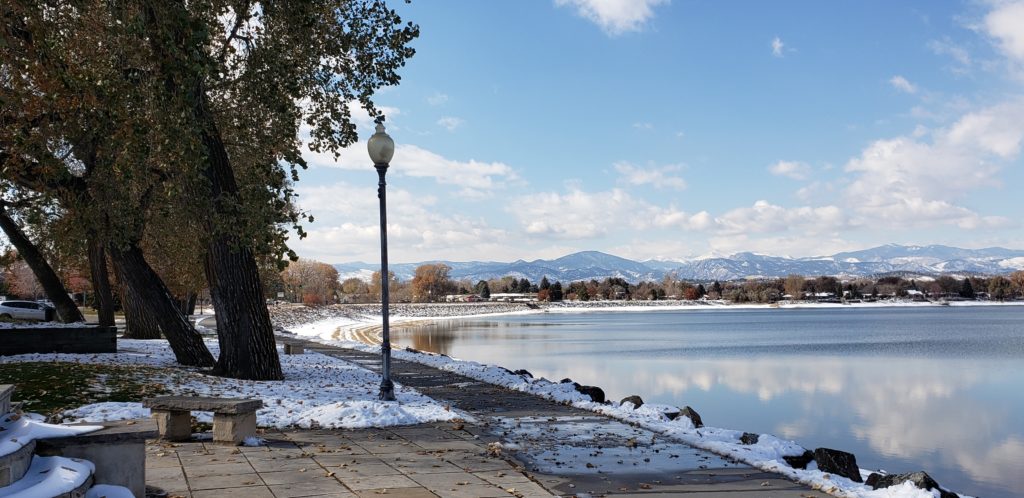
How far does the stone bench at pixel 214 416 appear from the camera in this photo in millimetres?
8852

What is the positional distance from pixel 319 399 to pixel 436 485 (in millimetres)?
5898

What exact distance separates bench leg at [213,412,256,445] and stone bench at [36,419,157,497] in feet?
7.97

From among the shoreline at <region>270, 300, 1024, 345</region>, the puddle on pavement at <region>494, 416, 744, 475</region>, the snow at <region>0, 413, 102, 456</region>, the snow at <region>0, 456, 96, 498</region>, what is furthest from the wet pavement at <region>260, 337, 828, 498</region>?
the shoreline at <region>270, 300, 1024, 345</region>

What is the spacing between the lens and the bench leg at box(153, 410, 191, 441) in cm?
914

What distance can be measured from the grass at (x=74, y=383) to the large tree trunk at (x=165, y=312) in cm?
157

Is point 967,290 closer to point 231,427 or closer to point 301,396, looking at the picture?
point 301,396

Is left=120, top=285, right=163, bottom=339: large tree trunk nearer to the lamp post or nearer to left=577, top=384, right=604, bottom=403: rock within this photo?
the lamp post

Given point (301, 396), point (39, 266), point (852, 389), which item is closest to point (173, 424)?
point (301, 396)

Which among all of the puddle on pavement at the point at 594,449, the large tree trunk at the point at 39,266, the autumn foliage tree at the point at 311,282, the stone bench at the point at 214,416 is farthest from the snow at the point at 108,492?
the autumn foliage tree at the point at 311,282

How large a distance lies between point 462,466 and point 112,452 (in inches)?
133

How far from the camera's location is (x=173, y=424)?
30.1 feet

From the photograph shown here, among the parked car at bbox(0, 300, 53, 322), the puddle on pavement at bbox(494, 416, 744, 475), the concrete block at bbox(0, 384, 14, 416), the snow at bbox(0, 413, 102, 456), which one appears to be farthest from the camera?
the parked car at bbox(0, 300, 53, 322)

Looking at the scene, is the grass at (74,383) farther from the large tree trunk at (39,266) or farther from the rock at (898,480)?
the rock at (898,480)

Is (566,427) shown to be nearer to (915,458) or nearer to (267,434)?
(267,434)
